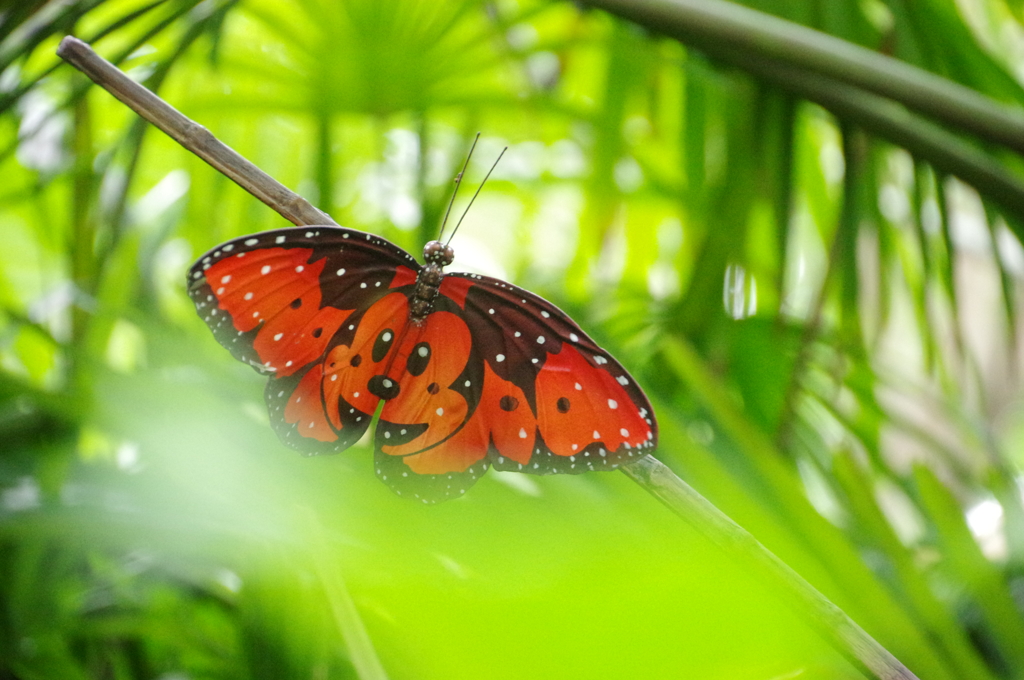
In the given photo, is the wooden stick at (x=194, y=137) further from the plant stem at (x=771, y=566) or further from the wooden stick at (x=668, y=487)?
the plant stem at (x=771, y=566)

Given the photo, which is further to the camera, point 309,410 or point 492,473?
point 492,473

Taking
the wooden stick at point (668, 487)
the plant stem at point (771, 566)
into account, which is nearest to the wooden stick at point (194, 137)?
the wooden stick at point (668, 487)

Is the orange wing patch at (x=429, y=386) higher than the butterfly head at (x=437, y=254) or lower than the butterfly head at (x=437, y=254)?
lower

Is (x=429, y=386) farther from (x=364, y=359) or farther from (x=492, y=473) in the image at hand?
(x=492, y=473)

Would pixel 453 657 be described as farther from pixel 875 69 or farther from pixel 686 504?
pixel 875 69

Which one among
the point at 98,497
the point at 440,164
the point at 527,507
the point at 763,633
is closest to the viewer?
the point at 763,633

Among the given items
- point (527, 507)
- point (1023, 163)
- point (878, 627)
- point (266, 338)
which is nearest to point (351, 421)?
point (266, 338)

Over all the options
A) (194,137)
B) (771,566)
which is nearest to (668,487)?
(771,566)
